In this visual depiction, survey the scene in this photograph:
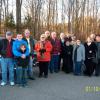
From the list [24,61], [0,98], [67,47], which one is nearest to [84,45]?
[67,47]

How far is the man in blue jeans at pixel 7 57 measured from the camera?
10.0 m

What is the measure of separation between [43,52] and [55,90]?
241 centimetres

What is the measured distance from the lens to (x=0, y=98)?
8.39 meters

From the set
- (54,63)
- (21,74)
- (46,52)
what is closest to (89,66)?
(54,63)

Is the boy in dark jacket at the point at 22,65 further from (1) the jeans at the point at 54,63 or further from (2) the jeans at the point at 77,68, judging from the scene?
(2) the jeans at the point at 77,68

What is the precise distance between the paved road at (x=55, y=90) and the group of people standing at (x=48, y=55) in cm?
52

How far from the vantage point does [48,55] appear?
38.4 feet

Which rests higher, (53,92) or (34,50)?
(34,50)

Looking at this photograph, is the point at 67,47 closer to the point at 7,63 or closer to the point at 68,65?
the point at 68,65

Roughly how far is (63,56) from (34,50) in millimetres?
2136

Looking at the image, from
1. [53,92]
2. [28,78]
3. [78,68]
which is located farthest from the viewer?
[78,68]
